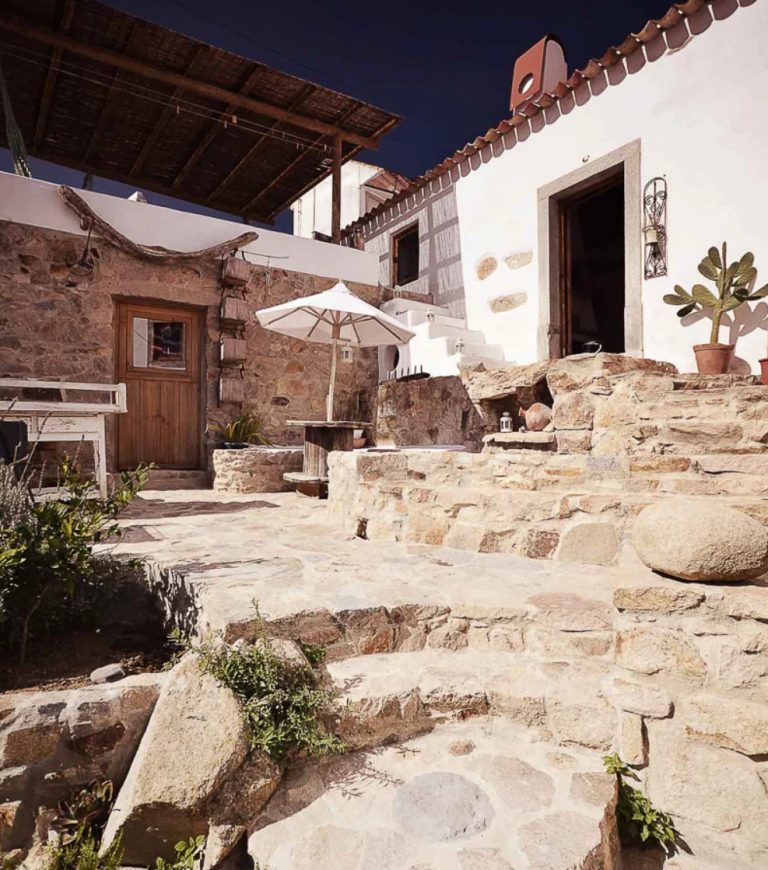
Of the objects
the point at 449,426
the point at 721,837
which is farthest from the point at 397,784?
the point at 449,426

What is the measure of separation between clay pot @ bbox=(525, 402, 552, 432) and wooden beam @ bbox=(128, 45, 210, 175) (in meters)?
6.01

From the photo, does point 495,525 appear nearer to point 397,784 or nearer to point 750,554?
point 750,554

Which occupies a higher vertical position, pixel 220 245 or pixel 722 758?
pixel 220 245

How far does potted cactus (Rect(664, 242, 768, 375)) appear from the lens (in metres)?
4.67

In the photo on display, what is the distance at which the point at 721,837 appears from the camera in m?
1.78

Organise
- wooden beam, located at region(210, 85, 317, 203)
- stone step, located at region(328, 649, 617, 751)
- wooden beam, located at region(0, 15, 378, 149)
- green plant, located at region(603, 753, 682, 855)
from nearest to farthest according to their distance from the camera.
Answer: green plant, located at region(603, 753, 682, 855) < stone step, located at region(328, 649, 617, 751) < wooden beam, located at region(0, 15, 378, 149) < wooden beam, located at region(210, 85, 317, 203)

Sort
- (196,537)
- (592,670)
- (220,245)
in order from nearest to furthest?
1. (592,670)
2. (196,537)
3. (220,245)

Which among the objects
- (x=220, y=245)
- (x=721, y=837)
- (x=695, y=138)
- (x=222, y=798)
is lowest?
(x=721, y=837)

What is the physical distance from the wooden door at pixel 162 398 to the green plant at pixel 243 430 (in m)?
0.40

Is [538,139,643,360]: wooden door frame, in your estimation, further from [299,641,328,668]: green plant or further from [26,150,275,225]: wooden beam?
[26,150,275,225]: wooden beam

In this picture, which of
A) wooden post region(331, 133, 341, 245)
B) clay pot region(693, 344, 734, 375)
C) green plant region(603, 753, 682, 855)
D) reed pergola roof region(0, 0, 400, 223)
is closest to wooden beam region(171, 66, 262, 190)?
reed pergola roof region(0, 0, 400, 223)

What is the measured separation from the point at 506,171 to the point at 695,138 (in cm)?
248

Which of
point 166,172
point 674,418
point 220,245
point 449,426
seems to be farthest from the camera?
point 166,172

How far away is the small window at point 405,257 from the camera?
934 cm
